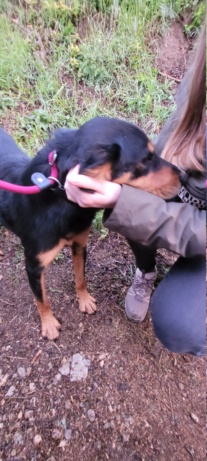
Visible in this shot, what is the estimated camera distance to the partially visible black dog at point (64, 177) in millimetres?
1310

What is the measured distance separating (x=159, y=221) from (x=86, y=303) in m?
0.95

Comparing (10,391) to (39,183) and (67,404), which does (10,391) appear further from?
(39,183)

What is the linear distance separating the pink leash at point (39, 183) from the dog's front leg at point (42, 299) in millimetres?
492

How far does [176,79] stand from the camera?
347cm

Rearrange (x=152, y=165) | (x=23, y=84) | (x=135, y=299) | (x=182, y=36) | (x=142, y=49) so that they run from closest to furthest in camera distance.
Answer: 1. (x=152, y=165)
2. (x=135, y=299)
3. (x=23, y=84)
4. (x=142, y=49)
5. (x=182, y=36)

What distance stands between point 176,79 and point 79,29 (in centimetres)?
110

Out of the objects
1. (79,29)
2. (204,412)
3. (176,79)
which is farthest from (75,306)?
(79,29)

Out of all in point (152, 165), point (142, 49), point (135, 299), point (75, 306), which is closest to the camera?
point (152, 165)

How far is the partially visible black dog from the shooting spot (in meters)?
1.31

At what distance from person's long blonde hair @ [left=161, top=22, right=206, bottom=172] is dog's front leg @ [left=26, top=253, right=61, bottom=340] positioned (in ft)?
2.62

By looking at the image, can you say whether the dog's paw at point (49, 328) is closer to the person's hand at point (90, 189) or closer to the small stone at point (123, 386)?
the small stone at point (123, 386)

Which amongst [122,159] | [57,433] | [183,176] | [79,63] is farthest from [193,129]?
[79,63]

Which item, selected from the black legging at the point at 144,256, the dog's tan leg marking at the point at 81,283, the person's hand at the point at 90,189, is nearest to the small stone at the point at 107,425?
the dog's tan leg marking at the point at 81,283

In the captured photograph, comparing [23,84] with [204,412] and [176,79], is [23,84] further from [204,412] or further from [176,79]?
[204,412]
